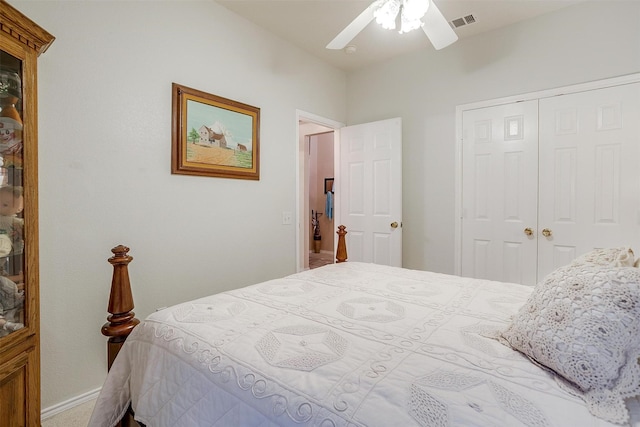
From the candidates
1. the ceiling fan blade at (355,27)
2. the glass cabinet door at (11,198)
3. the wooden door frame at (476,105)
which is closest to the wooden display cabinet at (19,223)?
the glass cabinet door at (11,198)

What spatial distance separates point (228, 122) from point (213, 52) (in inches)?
21.3

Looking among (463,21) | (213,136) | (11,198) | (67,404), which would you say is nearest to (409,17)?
(463,21)

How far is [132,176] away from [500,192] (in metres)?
3.00

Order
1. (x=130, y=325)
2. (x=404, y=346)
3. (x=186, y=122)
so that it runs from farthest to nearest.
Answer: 1. (x=186, y=122)
2. (x=130, y=325)
3. (x=404, y=346)

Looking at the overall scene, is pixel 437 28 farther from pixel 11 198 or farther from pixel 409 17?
pixel 11 198

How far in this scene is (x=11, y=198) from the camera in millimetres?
1396

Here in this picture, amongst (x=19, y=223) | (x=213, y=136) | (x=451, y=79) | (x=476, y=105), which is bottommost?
(x=19, y=223)

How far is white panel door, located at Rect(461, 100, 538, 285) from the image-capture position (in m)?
2.79

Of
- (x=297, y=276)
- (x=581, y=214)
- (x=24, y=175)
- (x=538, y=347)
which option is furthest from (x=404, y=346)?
(x=581, y=214)

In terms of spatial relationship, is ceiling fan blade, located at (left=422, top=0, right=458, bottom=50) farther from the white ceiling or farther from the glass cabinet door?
the glass cabinet door

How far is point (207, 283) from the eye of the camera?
8.32ft

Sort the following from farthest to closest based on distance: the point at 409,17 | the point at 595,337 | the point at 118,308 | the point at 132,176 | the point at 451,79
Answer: the point at 451,79
the point at 132,176
the point at 409,17
the point at 118,308
the point at 595,337

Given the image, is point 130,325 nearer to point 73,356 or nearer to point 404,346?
point 73,356

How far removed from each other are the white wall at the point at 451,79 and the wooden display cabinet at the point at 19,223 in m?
3.00
